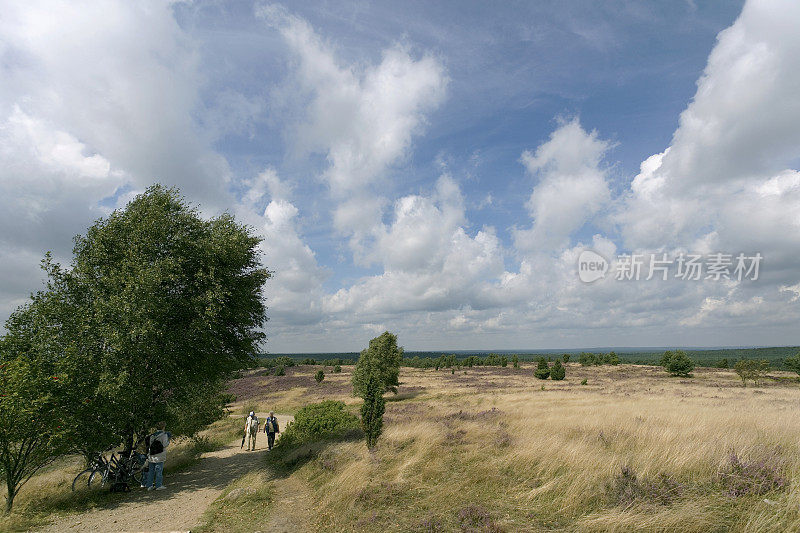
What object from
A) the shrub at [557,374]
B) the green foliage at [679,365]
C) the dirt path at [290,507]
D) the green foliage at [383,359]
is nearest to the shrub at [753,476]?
the dirt path at [290,507]

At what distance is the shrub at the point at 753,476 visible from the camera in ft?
25.4

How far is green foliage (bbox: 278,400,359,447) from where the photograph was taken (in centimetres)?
1880

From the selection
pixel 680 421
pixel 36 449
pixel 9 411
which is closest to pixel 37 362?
pixel 9 411

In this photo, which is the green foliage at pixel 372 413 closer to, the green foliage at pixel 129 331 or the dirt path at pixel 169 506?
the dirt path at pixel 169 506

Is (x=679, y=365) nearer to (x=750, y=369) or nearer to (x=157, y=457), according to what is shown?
(x=750, y=369)

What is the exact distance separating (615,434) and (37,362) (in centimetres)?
2005

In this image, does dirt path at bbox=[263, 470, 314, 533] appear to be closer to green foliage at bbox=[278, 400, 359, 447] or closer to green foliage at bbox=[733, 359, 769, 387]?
green foliage at bbox=[278, 400, 359, 447]

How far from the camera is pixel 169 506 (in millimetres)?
11750

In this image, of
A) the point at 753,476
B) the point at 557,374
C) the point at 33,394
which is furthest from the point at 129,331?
the point at 557,374

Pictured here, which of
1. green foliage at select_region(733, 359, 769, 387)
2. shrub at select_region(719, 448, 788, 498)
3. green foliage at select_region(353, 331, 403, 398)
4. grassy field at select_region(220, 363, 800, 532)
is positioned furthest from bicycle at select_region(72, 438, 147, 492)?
green foliage at select_region(733, 359, 769, 387)

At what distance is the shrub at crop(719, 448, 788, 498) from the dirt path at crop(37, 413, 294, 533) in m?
12.7

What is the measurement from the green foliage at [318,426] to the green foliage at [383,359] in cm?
2359

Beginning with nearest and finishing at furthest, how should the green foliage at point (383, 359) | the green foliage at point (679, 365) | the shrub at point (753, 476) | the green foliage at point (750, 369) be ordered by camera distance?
the shrub at point (753, 476), the green foliage at point (383, 359), the green foliage at point (750, 369), the green foliage at point (679, 365)

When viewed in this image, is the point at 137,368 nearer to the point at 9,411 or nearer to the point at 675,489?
the point at 9,411
